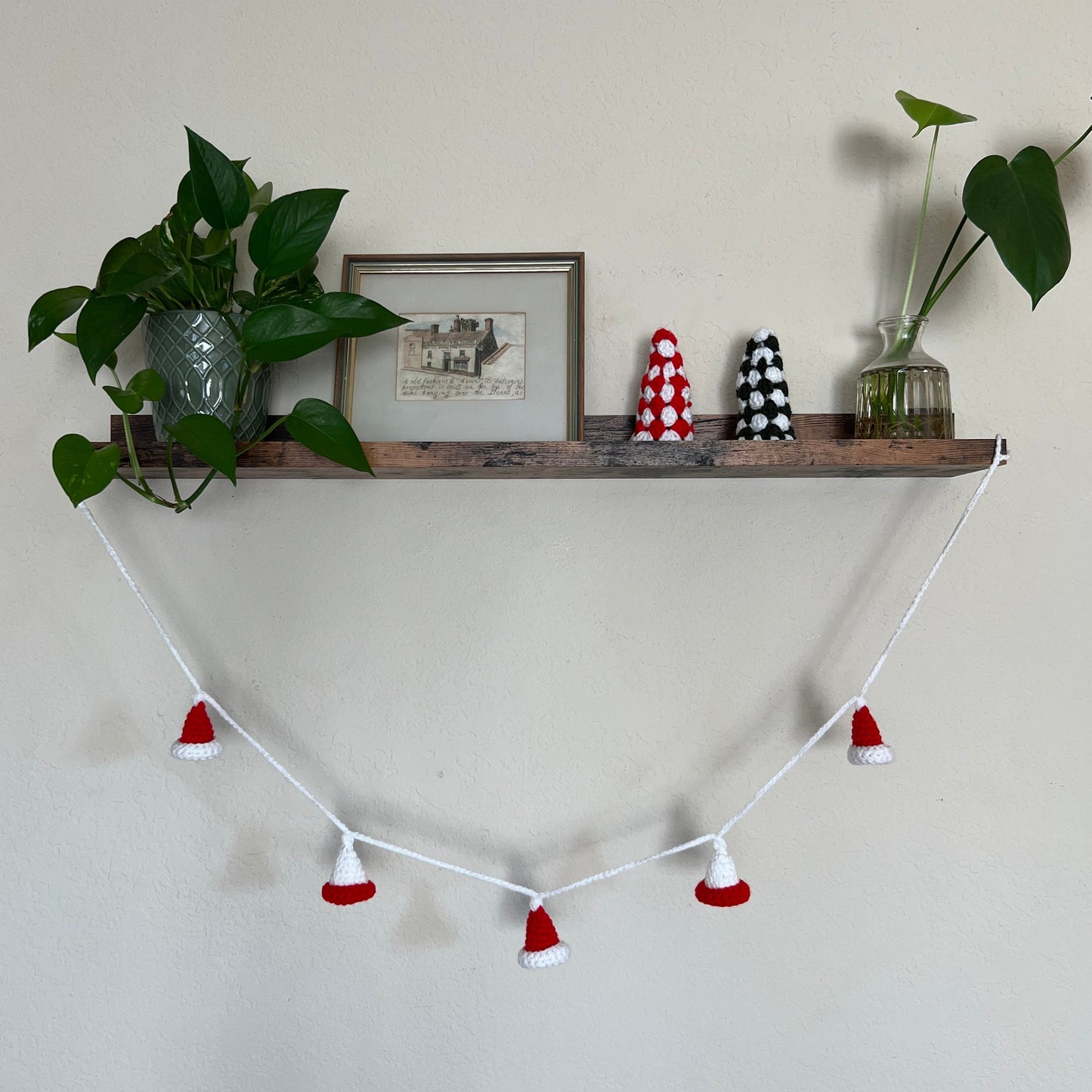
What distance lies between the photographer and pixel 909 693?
0.96 meters

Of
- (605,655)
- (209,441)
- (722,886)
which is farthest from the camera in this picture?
(605,655)

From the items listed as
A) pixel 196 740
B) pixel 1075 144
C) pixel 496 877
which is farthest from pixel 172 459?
pixel 1075 144

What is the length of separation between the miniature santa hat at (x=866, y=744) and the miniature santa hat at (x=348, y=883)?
0.51m

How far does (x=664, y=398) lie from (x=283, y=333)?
0.39 metres

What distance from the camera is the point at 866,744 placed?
0.88m

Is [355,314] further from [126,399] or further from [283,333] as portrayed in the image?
[126,399]

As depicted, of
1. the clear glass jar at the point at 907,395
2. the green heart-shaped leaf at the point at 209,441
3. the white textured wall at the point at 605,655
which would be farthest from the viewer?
the white textured wall at the point at 605,655

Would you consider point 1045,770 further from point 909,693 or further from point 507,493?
point 507,493

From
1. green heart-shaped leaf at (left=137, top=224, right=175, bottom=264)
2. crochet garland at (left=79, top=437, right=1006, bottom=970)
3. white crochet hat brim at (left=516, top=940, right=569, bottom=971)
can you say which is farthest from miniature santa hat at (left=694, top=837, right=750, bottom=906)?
green heart-shaped leaf at (left=137, top=224, right=175, bottom=264)

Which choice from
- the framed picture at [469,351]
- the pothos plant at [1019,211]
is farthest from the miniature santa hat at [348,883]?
the pothos plant at [1019,211]

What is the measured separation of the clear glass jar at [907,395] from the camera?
860 millimetres

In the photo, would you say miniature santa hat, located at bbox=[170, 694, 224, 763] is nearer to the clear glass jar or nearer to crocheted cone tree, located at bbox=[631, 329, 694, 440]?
crocheted cone tree, located at bbox=[631, 329, 694, 440]

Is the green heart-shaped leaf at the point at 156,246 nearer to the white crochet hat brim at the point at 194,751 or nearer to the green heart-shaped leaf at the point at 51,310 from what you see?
the green heart-shaped leaf at the point at 51,310

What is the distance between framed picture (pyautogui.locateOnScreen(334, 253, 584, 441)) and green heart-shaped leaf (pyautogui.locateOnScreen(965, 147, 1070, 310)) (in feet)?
1.31
